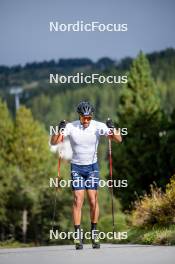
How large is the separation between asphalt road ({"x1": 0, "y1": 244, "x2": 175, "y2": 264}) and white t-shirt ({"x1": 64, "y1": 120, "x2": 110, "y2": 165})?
50.7 inches

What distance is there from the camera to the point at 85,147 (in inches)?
552

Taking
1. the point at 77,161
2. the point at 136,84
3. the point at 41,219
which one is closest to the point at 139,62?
the point at 136,84

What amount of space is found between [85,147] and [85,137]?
0.14 meters

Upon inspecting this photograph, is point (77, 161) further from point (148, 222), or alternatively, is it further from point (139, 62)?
point (139, 62)

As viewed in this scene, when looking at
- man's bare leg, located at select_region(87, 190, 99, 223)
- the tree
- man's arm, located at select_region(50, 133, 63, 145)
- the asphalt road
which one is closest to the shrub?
man's bare leg, located at select_region(87, 190, 99, 223)

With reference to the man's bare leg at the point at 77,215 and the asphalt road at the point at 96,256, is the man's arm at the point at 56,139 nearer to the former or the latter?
the man's bare leg at the point at 77,215

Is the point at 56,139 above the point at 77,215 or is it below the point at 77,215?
above

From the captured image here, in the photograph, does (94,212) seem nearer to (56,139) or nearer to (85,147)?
(85,147)

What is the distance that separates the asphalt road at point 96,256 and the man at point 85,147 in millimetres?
576

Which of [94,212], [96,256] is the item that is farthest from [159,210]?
[96,256]

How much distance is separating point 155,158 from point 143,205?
121 feet

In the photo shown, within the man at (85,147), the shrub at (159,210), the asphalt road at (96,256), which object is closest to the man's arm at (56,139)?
the man at (85,147)

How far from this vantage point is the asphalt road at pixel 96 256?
11.9m

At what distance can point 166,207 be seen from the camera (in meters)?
17.3
